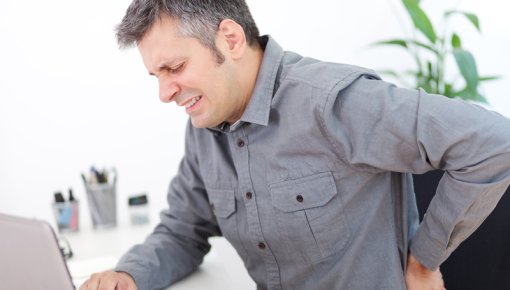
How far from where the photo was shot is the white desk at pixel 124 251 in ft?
4.51

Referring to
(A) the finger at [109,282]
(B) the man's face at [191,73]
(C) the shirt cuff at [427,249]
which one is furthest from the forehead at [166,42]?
(C) the shirt cuff at [427,249]

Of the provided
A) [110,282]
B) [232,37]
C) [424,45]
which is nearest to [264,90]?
[232,37]

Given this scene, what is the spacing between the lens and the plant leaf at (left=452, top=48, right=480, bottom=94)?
2232mm

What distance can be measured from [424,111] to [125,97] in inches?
56.2

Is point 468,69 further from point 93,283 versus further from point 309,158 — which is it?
point 93,283

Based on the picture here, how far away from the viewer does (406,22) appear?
2.62m

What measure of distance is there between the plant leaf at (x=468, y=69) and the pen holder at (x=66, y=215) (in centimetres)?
134

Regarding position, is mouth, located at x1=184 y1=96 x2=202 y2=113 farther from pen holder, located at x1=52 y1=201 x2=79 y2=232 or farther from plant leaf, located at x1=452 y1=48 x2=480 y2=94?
plant leaf, located at x1=452 y1=48 x2=480 y2=94

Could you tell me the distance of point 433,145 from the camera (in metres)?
1.08

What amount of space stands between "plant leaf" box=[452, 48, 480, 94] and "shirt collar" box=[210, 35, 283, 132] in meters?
1.11

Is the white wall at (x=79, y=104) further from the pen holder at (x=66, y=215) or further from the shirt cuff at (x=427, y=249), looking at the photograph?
the shirt cuff at (x=427, y=249)

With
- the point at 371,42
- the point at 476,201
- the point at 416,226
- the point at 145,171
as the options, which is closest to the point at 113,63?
the point at 145,171

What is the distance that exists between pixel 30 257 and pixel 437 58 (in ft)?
6.25

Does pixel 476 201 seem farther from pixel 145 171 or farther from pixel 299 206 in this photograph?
pixel 145 171
